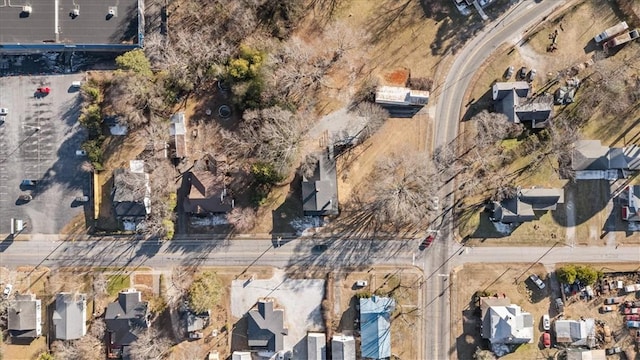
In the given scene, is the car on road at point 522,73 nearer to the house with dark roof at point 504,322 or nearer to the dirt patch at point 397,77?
the dirt patch at point 397,77

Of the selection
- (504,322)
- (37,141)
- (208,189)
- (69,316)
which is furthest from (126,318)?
(504,322)

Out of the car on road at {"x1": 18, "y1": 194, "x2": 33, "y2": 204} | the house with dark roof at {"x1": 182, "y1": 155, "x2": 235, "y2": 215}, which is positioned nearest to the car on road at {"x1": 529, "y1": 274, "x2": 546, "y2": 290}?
the house with dark roof at {"x1": 182, "y1": 155, "x2": 235, "y2": 215}

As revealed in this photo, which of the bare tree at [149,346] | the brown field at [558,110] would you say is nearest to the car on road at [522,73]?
the brown field at [558,110]

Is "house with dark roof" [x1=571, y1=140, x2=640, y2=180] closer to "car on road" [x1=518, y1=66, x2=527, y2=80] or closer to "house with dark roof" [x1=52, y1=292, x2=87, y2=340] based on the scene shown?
"car on road" [x1=518, y1=66, x2=527, y2=80]

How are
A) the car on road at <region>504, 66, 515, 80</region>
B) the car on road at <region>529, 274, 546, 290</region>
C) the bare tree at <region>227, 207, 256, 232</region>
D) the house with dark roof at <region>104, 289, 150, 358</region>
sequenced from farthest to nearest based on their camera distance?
the car on road at <region>529, 274, 546, 290</region>, the car on road at <region>504, 66, 515, 80</region>, the bare tree at <region>227, 207, 256, 232</region>, the house with dark roof at <region>104, 289, 150, 358</region>

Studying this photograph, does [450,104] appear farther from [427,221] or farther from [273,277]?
[273,277]

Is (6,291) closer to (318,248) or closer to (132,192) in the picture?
(132,192)

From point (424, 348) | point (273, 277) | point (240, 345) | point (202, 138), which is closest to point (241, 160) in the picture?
point (202, 138)
